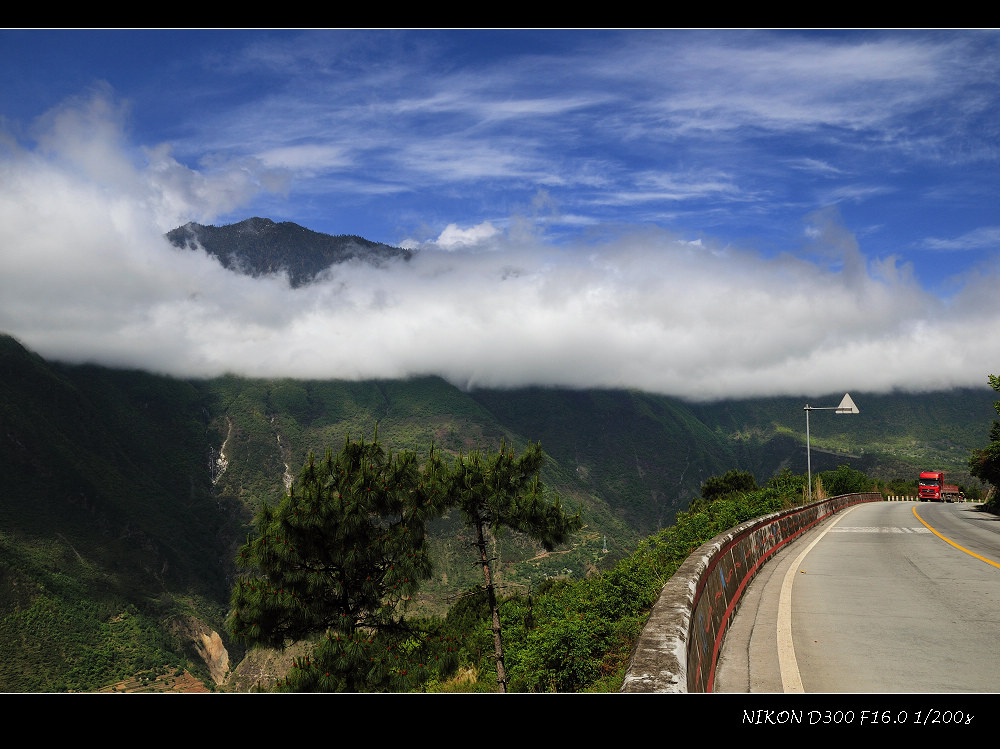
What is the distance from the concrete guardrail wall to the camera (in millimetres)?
3490

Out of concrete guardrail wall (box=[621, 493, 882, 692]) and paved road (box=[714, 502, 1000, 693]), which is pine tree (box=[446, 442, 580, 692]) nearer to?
paved road (box=[714, 502, 1000, 693])

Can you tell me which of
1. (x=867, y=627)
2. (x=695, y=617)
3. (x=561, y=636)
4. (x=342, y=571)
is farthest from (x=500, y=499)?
(x=695, y=617)

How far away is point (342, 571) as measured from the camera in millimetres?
19375

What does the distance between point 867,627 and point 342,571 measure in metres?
15.4

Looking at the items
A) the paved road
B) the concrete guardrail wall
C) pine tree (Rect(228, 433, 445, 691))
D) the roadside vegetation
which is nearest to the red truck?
the roadside vegetation

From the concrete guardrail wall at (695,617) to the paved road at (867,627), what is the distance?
0.29 meters

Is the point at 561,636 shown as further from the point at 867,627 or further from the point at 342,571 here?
the point at 342,571

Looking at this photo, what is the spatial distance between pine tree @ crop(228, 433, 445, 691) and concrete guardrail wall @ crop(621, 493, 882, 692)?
1134 centimetres

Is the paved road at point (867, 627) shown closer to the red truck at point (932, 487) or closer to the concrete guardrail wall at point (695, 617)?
the concrete guardrail wall at point (695, 617)

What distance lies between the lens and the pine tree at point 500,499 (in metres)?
21.5
